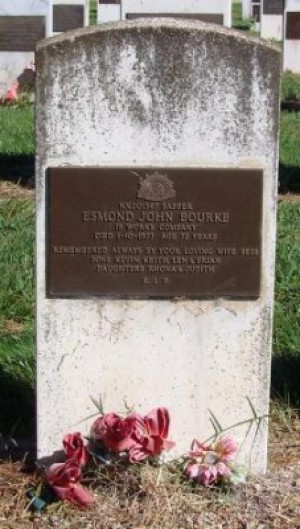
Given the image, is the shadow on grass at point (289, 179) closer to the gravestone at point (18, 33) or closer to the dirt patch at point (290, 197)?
the dirt patch at point (290, 197)

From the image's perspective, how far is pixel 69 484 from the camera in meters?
3.81

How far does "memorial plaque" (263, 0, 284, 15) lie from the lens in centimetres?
2167

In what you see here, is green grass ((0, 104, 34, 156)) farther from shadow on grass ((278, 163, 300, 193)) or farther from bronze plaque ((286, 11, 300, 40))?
bronze plaque ((286, 11, 300, 40))

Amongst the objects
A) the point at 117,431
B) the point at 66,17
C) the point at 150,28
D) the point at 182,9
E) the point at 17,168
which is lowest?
the point at 117,431

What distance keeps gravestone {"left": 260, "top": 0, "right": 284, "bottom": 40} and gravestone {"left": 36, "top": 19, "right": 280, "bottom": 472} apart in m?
18.6

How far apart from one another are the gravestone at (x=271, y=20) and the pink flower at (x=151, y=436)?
61.5ft

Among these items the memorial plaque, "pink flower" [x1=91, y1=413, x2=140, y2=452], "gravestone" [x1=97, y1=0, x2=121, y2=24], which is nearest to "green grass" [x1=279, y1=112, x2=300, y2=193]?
"pink flower" [x1=91, y1=413, x2=140, y2=452]

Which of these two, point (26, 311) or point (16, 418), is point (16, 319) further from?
point (16, 418)

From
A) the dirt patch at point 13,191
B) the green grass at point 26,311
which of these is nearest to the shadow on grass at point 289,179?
the green grass at point 26,311

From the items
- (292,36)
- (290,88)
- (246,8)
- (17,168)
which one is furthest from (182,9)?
(246,8)

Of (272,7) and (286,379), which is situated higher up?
(272,7)

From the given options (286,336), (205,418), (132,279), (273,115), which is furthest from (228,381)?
(286,336)

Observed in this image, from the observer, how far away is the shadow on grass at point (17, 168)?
349 inches

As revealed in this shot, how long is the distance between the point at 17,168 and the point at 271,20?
14.9 m
